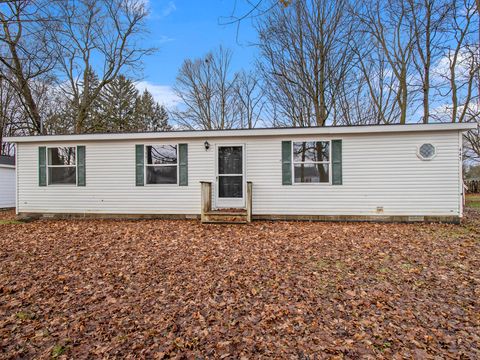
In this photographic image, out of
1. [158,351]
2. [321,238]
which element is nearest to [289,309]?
[158,351]

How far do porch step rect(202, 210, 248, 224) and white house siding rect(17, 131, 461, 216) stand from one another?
0.80 metres

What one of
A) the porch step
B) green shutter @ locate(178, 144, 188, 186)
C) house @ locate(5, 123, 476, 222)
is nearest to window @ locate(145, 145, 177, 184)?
house @ locate(5, 123, 476, 222)

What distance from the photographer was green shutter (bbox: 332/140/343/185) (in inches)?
310

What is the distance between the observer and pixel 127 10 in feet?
55.7

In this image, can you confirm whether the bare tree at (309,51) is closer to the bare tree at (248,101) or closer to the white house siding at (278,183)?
the bare tree at (248,101)

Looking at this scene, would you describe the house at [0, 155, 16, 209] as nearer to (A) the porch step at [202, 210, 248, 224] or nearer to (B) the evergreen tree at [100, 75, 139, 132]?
(B) the evergreen tree at [100, 75, 139, 132]

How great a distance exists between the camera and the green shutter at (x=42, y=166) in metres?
8.92

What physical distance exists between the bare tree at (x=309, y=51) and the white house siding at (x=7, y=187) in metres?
14.0

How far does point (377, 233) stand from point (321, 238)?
58.7 inches

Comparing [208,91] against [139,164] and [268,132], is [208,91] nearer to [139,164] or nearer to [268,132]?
[139,164]

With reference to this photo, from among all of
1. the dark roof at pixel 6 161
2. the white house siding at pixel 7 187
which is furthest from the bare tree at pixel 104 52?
the white house siding at pixel 7 187

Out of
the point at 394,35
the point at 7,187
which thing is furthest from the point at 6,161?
the point at 394,35

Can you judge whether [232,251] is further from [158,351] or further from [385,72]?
[385,72]

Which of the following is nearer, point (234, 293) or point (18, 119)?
point (234, 293)
